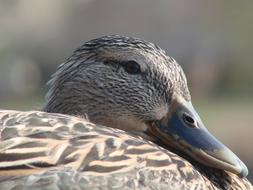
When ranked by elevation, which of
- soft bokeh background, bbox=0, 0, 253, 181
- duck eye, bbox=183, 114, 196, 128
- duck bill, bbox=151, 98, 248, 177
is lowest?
soft bokeh background, bbox=0, 0, 253, 181

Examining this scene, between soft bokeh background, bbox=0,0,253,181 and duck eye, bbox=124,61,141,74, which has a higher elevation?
duck eye, bbox=124,61,141,74

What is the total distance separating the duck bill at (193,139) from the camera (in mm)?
5734

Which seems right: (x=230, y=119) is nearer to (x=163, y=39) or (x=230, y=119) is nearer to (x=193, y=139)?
(x=163, y=39)

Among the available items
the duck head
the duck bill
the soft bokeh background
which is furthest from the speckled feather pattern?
the soft bokeh background

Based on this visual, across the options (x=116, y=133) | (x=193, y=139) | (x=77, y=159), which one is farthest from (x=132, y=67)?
(x=77, y=159)

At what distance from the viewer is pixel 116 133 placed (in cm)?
525

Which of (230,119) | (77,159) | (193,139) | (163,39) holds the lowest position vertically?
(163,39)

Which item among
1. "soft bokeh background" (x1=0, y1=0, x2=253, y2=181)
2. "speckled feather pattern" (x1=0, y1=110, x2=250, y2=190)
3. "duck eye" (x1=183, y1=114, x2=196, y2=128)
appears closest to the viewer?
"speckled feather pattern" (x1=0, y1=110, x2=250, y2=190)

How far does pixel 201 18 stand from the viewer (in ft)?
103

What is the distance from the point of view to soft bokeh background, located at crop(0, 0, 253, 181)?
1120 inches

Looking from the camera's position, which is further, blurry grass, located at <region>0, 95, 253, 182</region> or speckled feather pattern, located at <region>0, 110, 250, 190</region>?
blurry grass, located at <region>0, 95, 253, 182</region>

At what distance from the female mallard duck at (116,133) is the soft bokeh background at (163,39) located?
18.8 meters

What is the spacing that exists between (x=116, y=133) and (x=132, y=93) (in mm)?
1120

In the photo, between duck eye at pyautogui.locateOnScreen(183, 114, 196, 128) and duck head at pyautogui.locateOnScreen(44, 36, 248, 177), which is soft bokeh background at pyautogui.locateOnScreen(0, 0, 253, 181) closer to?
duck head at pyautogui.locateOnScreen(44, 36, 248, 177)
